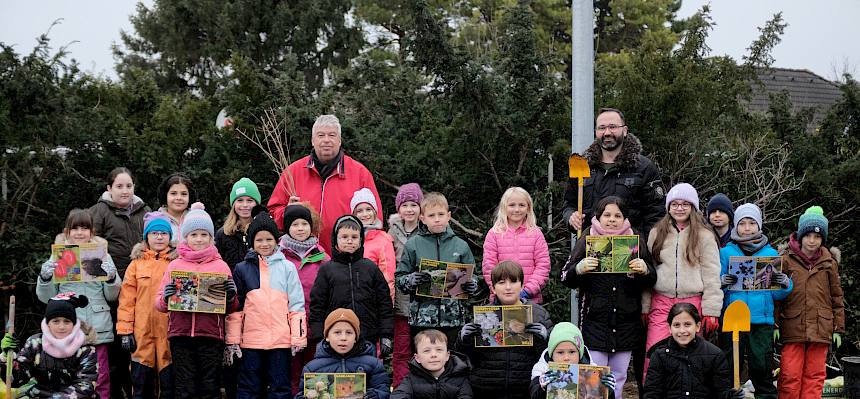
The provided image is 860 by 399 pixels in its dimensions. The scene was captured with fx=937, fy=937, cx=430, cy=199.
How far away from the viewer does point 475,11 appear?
2712 cm

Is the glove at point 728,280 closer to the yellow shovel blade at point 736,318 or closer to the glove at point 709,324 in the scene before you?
the glove at point 709,324

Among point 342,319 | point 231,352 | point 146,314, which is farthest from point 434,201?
point 146,314

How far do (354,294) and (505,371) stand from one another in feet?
4.13

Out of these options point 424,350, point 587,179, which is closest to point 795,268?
point 587,179

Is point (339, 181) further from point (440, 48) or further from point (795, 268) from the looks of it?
point (795, 268)

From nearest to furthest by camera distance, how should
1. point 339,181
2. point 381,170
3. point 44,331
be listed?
point 44,331
point 339,181
point 381,170

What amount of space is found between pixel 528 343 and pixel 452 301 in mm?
870

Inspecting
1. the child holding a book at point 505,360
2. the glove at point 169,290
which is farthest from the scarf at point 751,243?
the glove at point 169,290

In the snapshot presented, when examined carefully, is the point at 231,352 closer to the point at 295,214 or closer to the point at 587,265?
the point at 295,214

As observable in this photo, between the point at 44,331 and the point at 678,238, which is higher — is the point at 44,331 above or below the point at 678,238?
below

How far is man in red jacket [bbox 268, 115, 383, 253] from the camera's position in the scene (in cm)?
793

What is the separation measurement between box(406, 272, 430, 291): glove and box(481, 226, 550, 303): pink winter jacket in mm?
532

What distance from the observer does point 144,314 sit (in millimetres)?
7254

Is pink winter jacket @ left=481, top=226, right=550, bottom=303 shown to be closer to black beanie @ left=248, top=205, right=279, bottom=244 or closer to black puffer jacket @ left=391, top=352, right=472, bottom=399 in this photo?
black puffer jacket @ left=391, top=352, right=472, bottom=399
